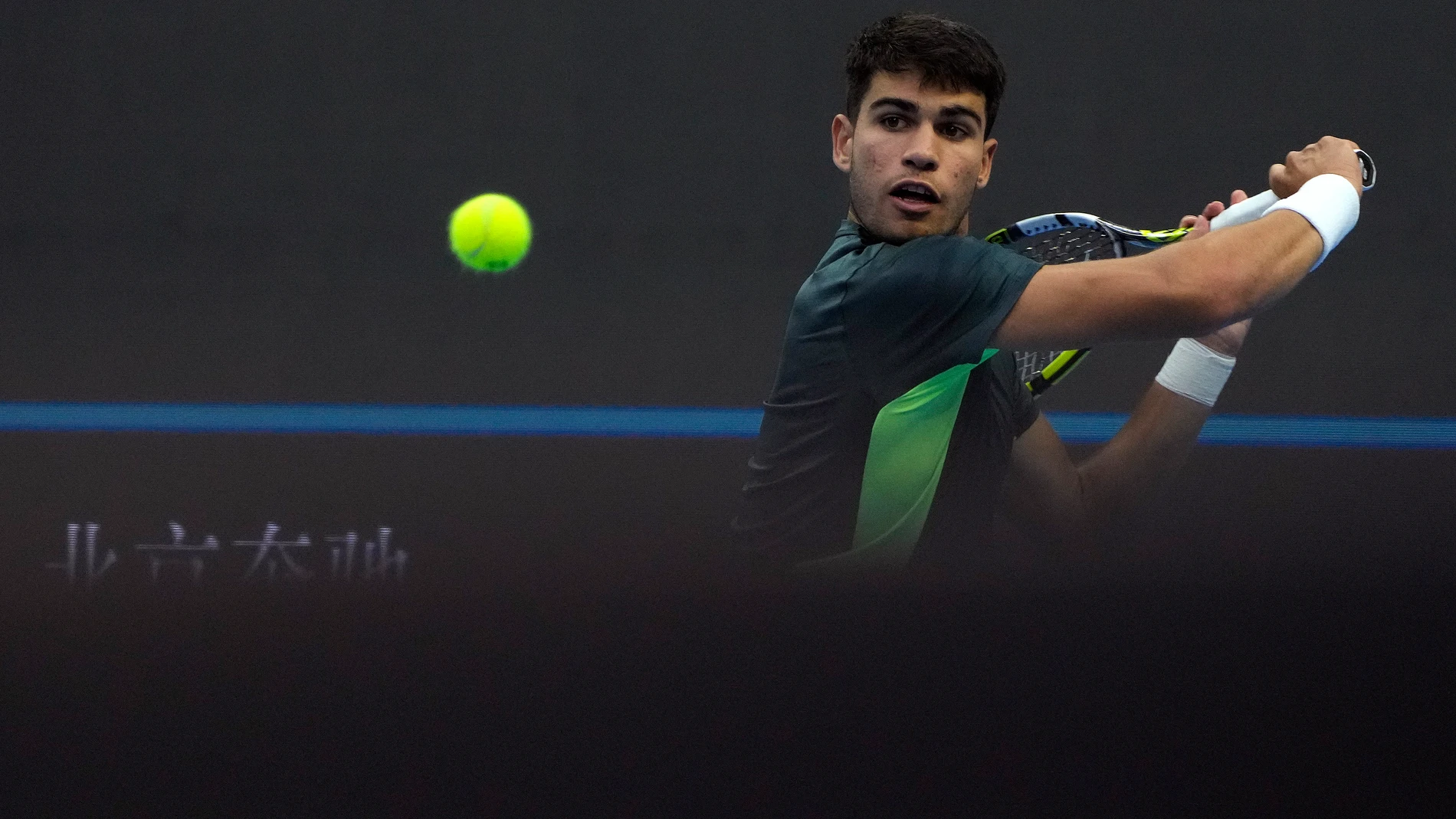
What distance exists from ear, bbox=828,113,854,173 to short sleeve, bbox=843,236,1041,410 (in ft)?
0.59

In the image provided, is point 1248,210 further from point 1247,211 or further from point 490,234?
point 490,234

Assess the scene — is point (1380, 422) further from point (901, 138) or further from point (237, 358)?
point (237, 358)

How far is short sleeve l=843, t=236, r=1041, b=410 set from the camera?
104 centimetres

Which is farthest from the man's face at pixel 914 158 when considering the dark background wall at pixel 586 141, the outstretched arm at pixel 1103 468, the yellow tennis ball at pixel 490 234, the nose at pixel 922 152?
the dark background wall at pixel 586 141

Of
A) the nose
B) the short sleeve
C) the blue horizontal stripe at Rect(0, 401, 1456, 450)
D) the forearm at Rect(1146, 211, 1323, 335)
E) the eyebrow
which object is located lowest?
the blue horizontal stripe at Rect(0, 401, 1456, 450)

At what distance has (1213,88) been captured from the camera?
4730 mm

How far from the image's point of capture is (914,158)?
3.68 feet

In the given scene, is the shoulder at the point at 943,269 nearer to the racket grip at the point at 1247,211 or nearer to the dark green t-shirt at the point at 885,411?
the dark green t-shirt at the point at 885,411

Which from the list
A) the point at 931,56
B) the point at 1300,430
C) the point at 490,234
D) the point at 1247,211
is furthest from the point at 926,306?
the point at 490,234

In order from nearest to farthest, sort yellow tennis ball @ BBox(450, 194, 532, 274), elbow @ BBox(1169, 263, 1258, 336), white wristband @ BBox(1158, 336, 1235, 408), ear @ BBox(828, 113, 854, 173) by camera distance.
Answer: elbow @ BBox(1169, 263, 1258, 336), ear @ BBox(828, 113, 854, 173), white wristband @ BBox(1158, 336, 1235, 408), yellow tennis ball @ BBox(450, 194, 532, 274)

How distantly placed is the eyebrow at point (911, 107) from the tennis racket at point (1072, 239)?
0.48 feet

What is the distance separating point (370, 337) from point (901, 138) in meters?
3.33

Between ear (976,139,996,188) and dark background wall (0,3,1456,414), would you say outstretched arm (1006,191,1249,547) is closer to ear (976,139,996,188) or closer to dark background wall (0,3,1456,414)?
ear (976,139,996,188)

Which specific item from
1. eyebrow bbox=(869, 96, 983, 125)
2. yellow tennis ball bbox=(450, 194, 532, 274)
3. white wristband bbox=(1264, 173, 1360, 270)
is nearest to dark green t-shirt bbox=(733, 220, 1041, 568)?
eyebrow bbox=(869, 96, 983, 125)
